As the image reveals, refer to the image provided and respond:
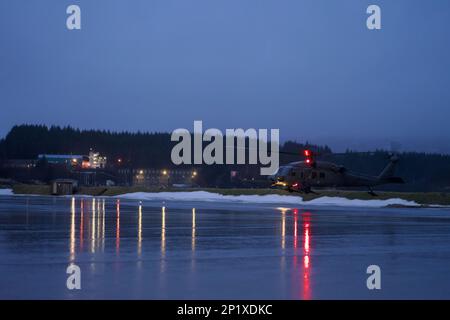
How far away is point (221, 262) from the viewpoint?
43.0ft

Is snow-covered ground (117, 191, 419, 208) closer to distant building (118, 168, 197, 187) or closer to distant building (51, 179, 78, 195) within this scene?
distant building (51, 179, 78, 195)

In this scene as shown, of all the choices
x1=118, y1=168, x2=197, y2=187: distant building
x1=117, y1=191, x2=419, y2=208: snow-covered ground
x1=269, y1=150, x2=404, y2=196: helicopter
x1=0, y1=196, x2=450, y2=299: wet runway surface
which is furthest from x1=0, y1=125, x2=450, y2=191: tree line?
x1=0, y1=196, x2=450, y2=299: wet runway surface

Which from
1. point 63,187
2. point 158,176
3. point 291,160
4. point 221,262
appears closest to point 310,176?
point 63,187

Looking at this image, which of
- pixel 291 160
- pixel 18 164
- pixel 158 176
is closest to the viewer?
pixel 291 160

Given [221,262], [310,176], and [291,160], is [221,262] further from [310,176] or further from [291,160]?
[291,160]

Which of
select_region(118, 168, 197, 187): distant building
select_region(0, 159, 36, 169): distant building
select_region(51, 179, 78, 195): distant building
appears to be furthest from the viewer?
select_region(118, 168, 197, 187): distant building

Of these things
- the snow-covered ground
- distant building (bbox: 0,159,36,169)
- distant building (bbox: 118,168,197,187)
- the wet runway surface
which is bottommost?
distant building (bbox: 118,168,197,187)

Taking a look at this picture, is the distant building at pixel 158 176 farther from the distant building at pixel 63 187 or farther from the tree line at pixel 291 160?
the distant building at pixel 63 187

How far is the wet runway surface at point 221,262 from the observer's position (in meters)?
9.77

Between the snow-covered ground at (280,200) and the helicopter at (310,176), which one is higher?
the helicopter at (310,176)

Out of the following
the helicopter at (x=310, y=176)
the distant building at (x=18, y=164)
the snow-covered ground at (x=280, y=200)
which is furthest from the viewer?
the distant building at (x=18, y=164)

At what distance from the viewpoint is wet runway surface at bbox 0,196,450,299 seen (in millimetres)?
9766

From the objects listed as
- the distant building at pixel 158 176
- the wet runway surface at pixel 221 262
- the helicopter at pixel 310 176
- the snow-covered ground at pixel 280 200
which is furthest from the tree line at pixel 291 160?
the wet runway surface at pixel 221 262
